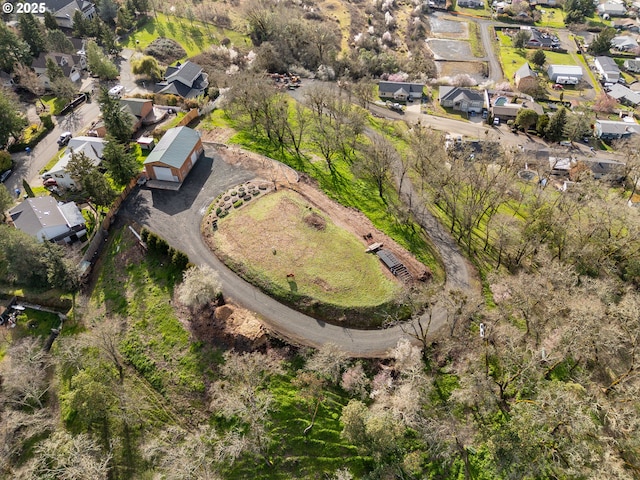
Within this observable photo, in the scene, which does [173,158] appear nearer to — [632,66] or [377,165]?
[377,165]

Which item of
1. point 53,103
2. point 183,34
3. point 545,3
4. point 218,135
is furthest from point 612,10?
point 53,103

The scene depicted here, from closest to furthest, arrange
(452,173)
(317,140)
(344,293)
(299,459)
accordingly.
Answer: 1. (299,459)
2. (344,293)
3. (452,173)
4. (317,140)

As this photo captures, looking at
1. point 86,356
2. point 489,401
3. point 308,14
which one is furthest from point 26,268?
point 308,14

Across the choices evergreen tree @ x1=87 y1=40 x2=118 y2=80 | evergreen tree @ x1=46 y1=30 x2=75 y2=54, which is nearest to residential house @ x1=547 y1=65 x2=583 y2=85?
evergreen tree @ x1=87 y1=40 x2=118 y2=80

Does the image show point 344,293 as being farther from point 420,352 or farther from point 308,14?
point 308,14

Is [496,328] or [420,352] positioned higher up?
[496,328]

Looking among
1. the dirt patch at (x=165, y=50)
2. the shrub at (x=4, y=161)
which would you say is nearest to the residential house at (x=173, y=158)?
the shrub at (x=4, y=161)
